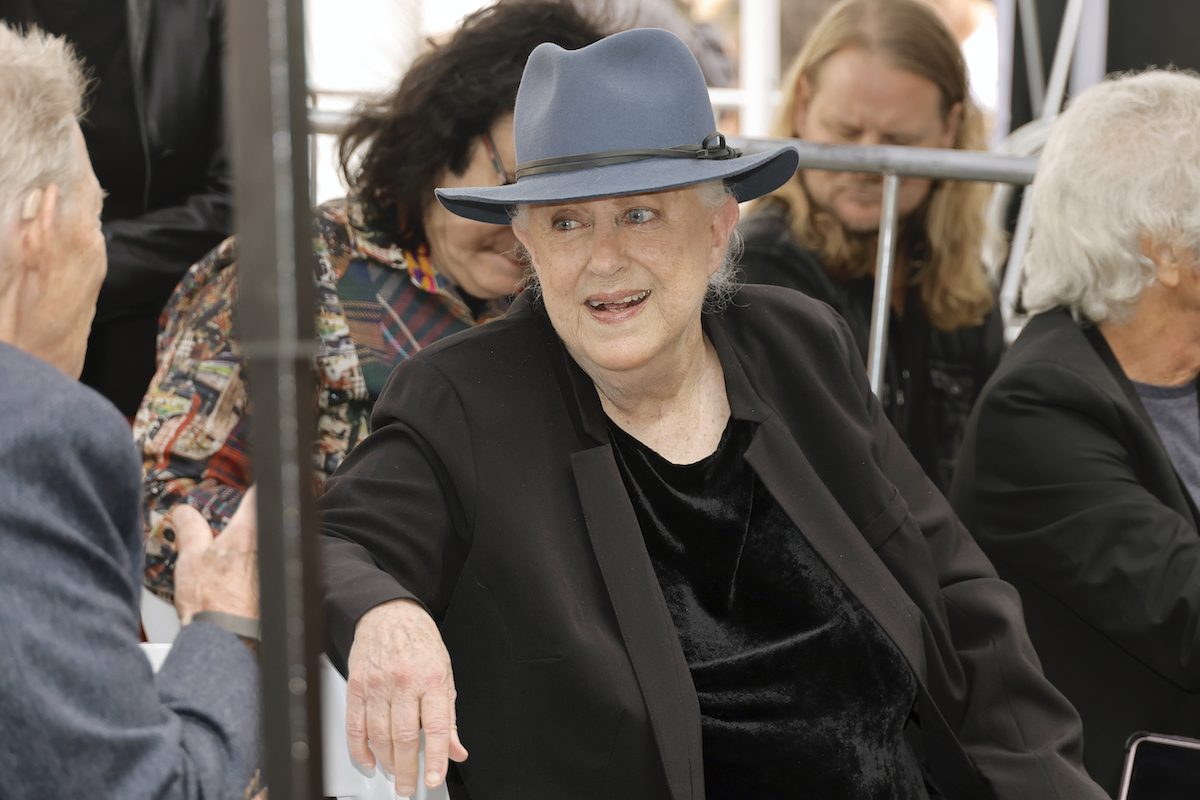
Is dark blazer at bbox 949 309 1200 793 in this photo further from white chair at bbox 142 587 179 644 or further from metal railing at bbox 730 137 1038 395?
white chair at bbox 142 587 179 644

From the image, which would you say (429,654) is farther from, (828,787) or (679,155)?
(679,155)

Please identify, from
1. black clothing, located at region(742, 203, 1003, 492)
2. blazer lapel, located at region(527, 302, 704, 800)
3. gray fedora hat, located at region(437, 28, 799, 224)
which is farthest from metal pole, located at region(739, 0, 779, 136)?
blazer lapel, located at region(527, 302, 704, 800)

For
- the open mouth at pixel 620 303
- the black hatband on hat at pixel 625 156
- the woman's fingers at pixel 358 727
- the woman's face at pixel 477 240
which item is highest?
the black hatband on hat at pixel 625 156

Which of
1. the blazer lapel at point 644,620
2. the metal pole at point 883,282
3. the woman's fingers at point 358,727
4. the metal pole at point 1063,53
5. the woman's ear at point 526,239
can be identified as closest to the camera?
the woman's fingers at point 358,727

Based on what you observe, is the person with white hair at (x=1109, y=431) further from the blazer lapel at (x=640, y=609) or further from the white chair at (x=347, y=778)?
the white chair at (x=347, y=778)

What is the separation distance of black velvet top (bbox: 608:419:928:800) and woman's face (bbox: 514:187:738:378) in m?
0.15

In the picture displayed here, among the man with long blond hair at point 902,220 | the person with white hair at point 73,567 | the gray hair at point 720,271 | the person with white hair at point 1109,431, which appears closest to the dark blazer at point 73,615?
the person with white hair at point 73,567

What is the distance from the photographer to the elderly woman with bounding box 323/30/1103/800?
1.50 metres

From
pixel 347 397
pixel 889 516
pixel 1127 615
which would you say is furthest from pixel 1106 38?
pixel 347 397

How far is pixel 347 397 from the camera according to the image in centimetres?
202

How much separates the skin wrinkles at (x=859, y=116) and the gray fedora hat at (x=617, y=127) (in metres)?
1.10

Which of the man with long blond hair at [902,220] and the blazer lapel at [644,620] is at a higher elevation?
the man with long blond hair at [902,220]

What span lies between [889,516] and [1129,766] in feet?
1.81

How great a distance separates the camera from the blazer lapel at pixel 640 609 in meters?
1.46
